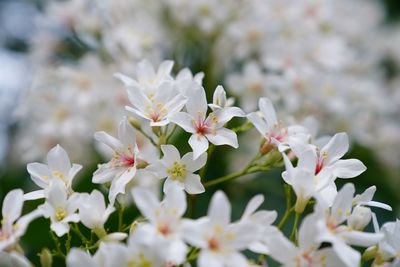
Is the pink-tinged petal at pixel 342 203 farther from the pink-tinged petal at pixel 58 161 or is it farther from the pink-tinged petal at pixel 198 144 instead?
the pink-tinged petal at pixel 58 161

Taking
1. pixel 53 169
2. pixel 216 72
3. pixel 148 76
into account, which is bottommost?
pixel 216 72

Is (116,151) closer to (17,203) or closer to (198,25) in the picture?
(17,203)

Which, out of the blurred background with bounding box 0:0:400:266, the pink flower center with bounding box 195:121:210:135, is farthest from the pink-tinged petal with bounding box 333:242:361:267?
the blurred background with bounding box 0:0:400:266

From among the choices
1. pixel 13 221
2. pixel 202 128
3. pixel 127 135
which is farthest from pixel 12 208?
pixel 202 128

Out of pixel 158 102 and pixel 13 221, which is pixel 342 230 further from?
pixel 13 221

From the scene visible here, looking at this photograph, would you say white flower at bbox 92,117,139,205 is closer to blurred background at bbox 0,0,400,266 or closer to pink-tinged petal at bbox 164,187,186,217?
pink-tinged petal at bbox 164,187,186,217

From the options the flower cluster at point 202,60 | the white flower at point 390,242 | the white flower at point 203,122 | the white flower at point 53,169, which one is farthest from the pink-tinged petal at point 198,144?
the flower cluster at point 202,60
